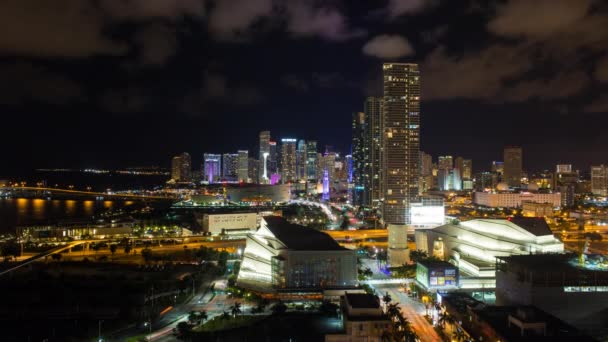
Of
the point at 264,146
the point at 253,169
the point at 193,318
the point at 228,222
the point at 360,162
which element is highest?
the point at 264,146

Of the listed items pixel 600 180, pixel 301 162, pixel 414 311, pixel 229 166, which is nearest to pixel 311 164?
pixel 301 162

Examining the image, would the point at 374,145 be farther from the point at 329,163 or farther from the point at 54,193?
the point at 54,193

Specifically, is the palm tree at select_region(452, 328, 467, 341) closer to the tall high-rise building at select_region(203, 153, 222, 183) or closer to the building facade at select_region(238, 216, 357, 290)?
the building facade at select_region(238, 216, 357, 290)

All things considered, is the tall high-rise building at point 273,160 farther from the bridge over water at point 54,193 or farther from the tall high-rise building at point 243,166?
the bridge over water at point 54,193

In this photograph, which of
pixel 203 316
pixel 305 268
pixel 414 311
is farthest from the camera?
pixel 305 268

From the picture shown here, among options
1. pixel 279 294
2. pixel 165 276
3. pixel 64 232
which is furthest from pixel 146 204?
pixel 279 294

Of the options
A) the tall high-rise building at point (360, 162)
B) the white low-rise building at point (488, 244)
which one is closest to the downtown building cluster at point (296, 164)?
the tall high-rise building at point (360, 162)
